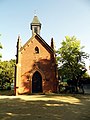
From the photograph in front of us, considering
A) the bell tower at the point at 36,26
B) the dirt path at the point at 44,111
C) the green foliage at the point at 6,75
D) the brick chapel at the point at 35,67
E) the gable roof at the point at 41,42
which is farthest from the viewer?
the green foliage at the point at 6,75

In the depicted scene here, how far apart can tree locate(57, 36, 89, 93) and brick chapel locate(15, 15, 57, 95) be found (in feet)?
7.32

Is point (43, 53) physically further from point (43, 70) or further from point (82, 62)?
point (82, 62)

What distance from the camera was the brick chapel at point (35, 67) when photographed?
33.0m

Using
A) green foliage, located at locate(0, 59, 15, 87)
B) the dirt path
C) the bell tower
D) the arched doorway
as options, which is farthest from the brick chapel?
green foliage, located at locate(0, 59, 15, 87)

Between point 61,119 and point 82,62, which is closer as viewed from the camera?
point 61,119

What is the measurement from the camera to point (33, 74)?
110ft

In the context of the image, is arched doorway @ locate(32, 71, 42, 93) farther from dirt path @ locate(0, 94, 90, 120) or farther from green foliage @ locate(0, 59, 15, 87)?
green foliage @ locate(0, 59, 15, 87)

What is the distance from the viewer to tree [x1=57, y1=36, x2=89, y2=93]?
3500cm

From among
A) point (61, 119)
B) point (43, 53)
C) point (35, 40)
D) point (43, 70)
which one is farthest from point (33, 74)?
point (61, 119)

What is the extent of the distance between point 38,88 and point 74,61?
29.0ft

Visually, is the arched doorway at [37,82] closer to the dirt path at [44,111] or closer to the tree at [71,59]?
the tree at [71,59]

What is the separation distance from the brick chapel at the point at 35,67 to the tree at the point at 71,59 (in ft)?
7.32

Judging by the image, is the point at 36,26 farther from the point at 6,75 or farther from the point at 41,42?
the point at 6,75

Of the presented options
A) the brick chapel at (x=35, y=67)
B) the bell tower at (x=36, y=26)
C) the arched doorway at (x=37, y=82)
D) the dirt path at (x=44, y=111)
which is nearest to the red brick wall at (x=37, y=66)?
the brick chapel at (x=35, y=67)
